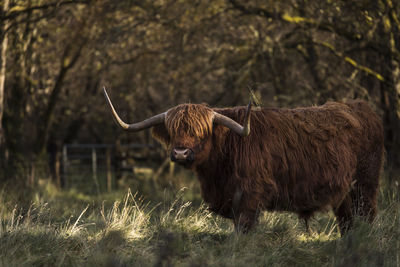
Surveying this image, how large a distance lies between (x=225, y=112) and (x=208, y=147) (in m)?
0.52

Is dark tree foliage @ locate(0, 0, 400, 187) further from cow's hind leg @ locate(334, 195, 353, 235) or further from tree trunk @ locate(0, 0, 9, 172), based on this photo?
cow's hind leg @ locate(334, 195, 353, 235)

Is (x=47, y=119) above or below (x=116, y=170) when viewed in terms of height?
above

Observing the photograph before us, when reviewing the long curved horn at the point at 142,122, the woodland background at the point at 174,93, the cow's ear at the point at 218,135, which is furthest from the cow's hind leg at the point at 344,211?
the long curved horn at the point at 142,122

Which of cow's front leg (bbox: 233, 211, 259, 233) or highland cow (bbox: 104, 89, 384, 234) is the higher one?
highland cow (bbox: 104, 89, 384, 234)

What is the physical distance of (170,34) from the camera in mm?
14094

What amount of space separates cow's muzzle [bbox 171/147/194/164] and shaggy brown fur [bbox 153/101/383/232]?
3.2 inches

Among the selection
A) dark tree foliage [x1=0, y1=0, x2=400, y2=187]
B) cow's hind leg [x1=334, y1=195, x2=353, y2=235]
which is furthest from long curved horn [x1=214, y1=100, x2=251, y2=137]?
cow's hind leg [x1=334, y1=195, x2=353, y2=235]

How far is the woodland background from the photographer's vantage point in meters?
4.66

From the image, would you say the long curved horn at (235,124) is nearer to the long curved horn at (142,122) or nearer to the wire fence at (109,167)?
the long curved horn at (142,122)

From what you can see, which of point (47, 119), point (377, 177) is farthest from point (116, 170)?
point (377, 177)

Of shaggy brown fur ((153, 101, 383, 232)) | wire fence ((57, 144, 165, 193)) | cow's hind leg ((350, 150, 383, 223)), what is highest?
shaggy brown fur ((153, 101, 383, 232))

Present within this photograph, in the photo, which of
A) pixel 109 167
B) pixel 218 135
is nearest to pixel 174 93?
pixel 109 167

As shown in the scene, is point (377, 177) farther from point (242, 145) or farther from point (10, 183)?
point (10, 183)

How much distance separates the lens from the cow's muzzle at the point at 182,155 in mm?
5223
